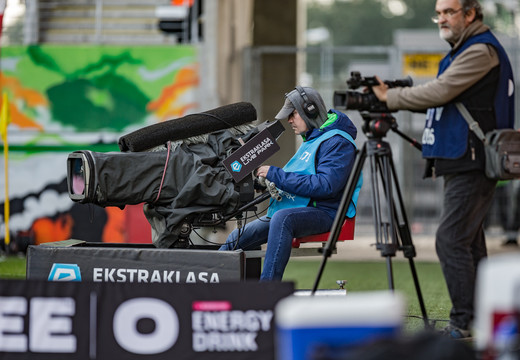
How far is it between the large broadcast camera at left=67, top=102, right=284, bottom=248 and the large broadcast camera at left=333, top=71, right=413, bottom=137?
76 cm

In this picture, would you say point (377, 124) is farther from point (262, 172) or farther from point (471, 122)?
point (262, 172)

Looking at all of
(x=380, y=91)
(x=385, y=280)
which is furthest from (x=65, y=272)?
(x=385, y=280)

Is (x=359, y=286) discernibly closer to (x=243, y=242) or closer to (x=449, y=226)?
(x=243, y=242)

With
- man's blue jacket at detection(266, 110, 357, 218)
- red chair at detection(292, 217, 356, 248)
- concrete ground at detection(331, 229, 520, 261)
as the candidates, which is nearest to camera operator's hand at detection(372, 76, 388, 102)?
man's blue jacket at detection(266, 110, 357, 218)

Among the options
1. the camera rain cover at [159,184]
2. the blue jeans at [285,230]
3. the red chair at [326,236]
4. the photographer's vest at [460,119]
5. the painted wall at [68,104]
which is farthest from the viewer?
the painted wall at [68,104]

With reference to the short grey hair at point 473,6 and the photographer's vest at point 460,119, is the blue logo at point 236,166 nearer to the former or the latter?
the photographer's vest at point 460,119

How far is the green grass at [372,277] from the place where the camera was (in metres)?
7.42

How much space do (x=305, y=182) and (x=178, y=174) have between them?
0.82m

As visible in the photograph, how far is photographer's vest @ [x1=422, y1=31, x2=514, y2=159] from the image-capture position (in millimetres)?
5180

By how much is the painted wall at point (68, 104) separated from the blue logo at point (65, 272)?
23.5ft

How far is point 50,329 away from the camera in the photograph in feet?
13.9

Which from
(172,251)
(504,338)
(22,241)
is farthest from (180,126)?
(22,241)

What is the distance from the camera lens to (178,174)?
5.80 metres

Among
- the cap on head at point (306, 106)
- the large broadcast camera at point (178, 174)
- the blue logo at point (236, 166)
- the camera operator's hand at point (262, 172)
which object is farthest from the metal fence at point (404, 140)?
the blue logo at point (236, 166)
